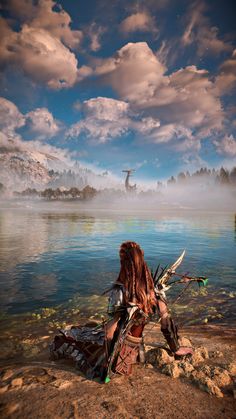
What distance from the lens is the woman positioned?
4.38 metres

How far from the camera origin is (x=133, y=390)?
4121 mm

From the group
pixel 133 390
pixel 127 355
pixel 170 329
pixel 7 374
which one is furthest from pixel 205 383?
pixel 7 374

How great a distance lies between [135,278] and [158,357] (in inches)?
76.8

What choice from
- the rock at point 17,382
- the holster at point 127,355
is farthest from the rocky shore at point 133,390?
the holster at point 127,355

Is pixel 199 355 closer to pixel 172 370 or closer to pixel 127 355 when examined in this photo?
pixel 172 370

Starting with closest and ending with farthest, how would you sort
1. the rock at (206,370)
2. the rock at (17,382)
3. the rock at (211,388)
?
the rock at (211,388) < the rock at (17,382) < the rock at (206,370)

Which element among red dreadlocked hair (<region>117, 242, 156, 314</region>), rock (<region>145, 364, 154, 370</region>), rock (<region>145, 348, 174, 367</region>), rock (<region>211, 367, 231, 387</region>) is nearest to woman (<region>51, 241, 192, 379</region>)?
red dreadlocked hair (<region>117, 242, 156, 314</region>)

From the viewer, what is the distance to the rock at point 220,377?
14.1ft

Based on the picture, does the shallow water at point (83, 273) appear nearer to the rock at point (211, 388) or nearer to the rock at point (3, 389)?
the rock at point (211, 388)

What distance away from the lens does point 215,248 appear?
23156 millimetres

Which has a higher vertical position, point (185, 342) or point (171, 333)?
point (171, 333)

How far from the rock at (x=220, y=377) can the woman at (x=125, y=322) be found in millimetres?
902

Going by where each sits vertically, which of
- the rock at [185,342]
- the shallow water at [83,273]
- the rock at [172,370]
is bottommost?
the shallow water at [83,273]

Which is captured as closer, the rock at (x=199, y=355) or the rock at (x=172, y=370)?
the rock at (x=172, y=370)
